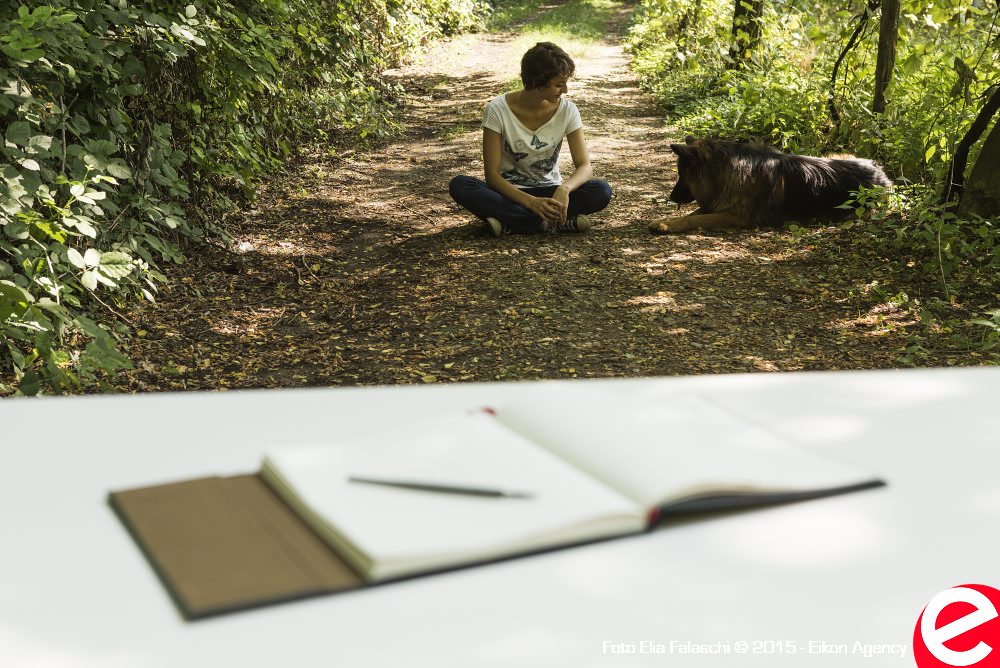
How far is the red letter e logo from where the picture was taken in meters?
0.80

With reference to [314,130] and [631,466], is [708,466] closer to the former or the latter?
[631,466]

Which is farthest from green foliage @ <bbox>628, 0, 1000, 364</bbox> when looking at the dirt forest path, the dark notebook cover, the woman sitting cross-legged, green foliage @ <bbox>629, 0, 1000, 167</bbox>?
the dark notebook cover

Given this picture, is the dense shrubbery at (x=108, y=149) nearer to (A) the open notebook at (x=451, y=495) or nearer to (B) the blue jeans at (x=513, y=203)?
(B) the blue jeans at (x=513, y=203)

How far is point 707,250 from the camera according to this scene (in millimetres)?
5820

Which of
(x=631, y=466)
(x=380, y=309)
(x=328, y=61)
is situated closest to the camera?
(x=631, y=466)

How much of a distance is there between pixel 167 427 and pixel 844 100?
294 inches

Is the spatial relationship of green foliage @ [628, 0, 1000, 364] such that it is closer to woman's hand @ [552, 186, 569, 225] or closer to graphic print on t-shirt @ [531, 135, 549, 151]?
woman's hand @ [552, 186, 569, 225]

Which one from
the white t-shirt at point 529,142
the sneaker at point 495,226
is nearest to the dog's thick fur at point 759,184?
the white t-shirt at point 529,142

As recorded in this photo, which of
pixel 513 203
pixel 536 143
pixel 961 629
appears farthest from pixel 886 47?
pixel 961 629

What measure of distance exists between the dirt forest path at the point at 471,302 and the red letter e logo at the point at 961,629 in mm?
3139

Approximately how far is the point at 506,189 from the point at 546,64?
0.77 metres

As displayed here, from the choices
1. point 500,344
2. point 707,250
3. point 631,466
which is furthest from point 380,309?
point 631,466

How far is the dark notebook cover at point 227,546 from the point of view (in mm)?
821

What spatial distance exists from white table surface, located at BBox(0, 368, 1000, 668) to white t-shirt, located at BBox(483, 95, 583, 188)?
15.4 ft
